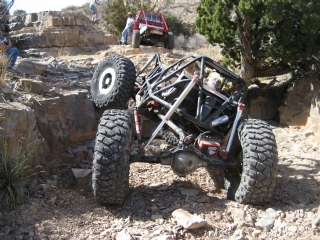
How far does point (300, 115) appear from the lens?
745 centimetres

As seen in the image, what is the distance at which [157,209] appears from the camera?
4391mm

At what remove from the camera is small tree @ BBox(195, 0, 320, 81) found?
21.8 feet

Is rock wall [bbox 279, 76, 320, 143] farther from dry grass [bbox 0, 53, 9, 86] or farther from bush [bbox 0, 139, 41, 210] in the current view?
dry grass [bbox 0, 53, 9, 86]

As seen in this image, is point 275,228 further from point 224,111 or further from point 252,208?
point 224,111

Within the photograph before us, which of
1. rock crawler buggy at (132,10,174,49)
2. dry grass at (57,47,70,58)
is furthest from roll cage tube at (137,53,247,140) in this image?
rock crawler buggy at (132,10,174,49)

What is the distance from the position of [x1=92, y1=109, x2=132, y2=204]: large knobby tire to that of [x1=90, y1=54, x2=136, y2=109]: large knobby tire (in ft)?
5.87

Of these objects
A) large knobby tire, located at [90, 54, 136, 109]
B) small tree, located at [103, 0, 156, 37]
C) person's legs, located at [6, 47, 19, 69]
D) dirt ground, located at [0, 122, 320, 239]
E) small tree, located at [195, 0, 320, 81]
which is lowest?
dirt ground, located at [0, 122, 320, 239]

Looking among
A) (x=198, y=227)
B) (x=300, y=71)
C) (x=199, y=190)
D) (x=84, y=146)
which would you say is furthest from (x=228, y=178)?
(x=300, y=71)

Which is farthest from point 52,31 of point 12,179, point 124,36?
point 12,179

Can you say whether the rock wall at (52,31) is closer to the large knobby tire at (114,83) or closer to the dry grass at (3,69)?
the large knobby tire at (114,83)

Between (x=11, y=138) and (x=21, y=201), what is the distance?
79 centimetres

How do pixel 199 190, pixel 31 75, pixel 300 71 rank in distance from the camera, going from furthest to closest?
pixel 300 71, pixel 31 75, pixel 199 190

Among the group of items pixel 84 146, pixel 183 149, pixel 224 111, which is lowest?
pixel 84 146

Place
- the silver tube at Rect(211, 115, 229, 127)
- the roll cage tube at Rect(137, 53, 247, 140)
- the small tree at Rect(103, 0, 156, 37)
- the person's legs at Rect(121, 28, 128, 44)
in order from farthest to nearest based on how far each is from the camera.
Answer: the small tree at Rect(103, 0, 156, 37)
the person's legs at Rect(121, 28, 128, 44)
the silver tube at Rect(211, 115, 229, 127)
the roll cage tube at Rect(137, 53, 247, 140)
